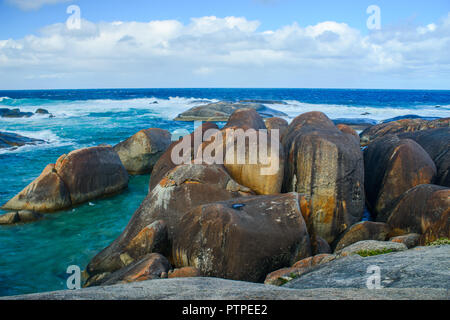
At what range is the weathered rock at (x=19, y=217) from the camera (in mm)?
10070

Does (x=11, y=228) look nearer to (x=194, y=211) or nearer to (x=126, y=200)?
(x=126, y=200)

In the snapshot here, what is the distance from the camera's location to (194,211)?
664 centimetres

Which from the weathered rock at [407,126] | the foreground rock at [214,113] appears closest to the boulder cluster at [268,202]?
the weathered rock at [407,126]

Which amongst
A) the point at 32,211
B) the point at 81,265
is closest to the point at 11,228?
the point at 32,211

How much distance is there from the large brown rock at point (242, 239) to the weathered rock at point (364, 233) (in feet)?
5.17

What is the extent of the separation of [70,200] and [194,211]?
6.69m

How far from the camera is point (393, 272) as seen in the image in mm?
3871

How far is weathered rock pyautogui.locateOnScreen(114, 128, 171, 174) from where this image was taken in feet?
50.9

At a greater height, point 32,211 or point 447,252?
point 447,252

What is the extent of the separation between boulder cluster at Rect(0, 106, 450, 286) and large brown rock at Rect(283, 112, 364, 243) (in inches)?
1.0

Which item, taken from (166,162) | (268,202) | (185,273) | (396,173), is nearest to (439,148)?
(396,173)

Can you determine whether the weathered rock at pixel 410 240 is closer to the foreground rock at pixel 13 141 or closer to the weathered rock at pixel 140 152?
the weathered rock at pixel 140 152
